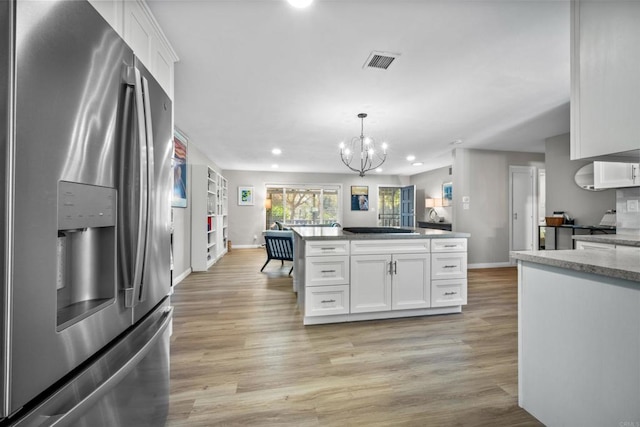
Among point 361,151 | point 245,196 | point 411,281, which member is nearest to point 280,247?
point 361,151

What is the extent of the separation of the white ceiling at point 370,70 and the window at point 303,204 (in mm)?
4390

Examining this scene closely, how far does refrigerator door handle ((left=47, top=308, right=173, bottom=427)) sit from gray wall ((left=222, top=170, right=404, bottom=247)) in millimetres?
7825

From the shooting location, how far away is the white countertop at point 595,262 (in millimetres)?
1047

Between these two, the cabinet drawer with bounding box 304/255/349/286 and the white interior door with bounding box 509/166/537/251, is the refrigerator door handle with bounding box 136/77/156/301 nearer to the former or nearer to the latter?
the cabinet drawer with bounding box 304/255/349/286

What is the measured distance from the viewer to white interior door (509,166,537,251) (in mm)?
5891

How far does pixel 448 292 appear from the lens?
302cm

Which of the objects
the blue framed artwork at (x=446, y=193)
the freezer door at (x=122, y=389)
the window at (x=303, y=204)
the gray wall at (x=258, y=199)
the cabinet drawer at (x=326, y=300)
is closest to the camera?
the freezer door at (x=122, y=389)

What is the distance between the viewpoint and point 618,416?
3.58ft

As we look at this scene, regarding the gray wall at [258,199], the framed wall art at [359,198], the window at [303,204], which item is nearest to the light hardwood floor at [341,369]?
the gray wall at [258,199]

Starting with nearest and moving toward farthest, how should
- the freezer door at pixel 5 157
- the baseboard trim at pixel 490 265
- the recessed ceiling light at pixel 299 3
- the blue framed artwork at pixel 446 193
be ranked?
the freezer door at pixel 5 157 → the recessed ceiling light at pixel 299 3 → the baseboard trim at pixel 490 265 → the blue framed artwork at pixel 446 193

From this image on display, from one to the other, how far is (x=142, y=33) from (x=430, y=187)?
8337 millimetres

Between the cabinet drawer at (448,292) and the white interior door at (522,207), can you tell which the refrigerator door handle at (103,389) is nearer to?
the cabinet drawer at (448,292)

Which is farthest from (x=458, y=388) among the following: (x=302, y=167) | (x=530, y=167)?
(x=302, y=167)

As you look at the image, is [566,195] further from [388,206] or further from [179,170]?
[179,170]
